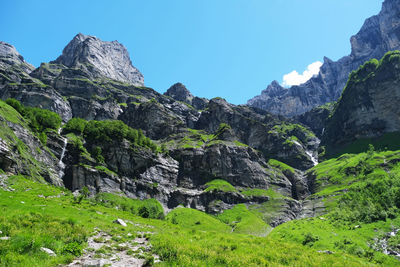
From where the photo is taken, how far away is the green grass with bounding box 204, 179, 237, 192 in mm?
139988

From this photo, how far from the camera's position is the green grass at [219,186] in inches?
5511

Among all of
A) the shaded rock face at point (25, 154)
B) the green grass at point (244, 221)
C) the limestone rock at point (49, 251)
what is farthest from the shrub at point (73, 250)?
the green grass at point (244, 221)

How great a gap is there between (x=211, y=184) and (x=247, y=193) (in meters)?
23.5

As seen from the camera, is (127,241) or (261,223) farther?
(261,223)

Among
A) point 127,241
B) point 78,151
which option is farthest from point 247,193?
point 127,241

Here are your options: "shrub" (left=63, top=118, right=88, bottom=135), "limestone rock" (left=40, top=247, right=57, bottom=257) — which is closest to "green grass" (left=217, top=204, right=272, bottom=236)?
"shrub" (left=63, top=118, right=88, bottom=135)

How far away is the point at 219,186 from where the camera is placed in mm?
143750

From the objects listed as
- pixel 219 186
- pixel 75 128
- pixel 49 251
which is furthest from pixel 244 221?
pixel 49 251

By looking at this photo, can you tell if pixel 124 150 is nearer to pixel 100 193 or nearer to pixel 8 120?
pixel 100 193

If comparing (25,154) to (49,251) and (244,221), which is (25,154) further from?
(244,221)

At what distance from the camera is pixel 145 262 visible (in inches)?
465

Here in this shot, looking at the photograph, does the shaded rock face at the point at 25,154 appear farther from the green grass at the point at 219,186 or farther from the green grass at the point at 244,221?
the green grass at the point at 219,186

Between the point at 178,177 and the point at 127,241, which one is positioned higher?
the point at 178,177

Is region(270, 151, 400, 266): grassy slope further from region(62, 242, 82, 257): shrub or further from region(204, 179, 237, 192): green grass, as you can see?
region(204, 179, 237, 192): green grass
